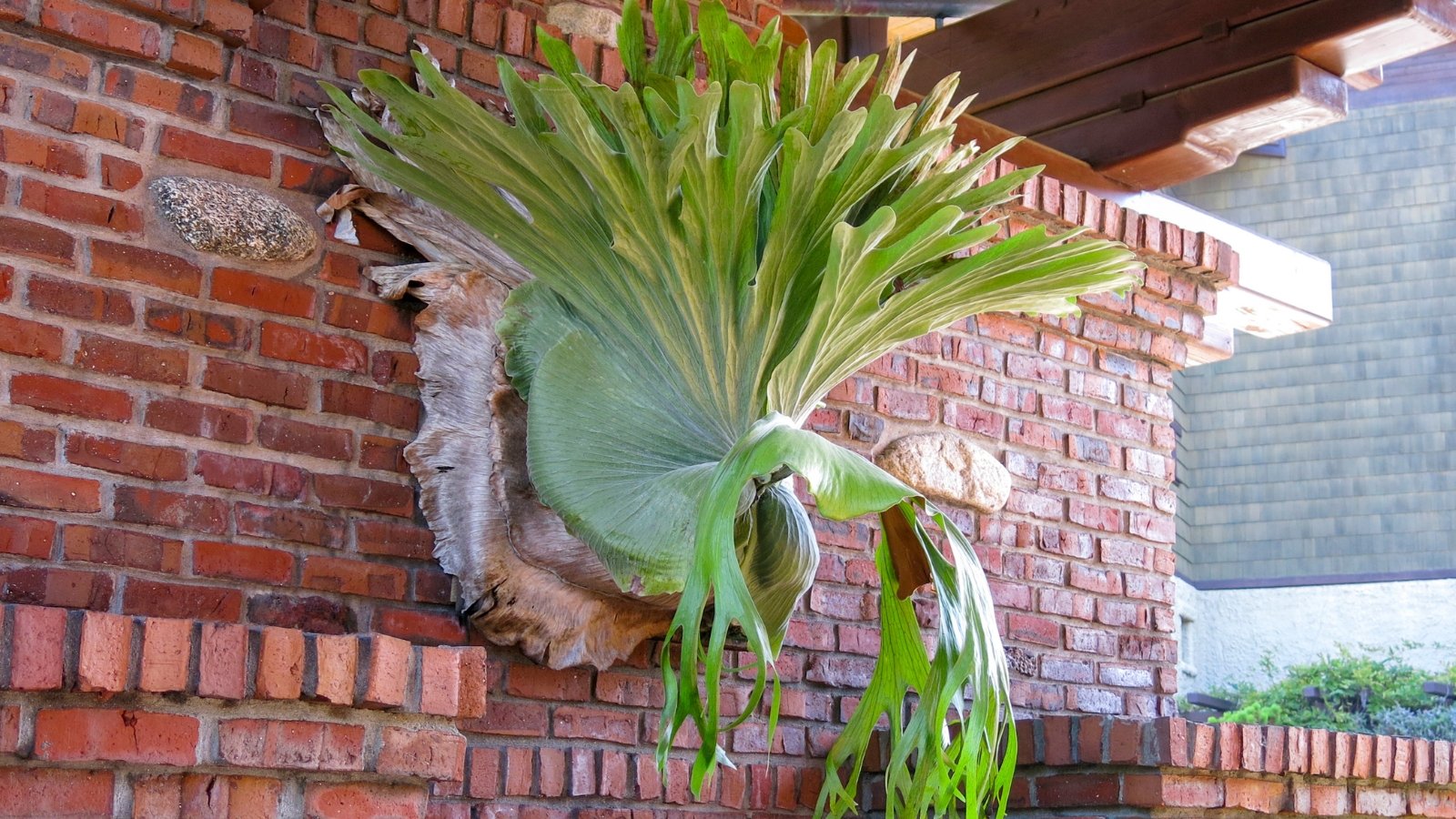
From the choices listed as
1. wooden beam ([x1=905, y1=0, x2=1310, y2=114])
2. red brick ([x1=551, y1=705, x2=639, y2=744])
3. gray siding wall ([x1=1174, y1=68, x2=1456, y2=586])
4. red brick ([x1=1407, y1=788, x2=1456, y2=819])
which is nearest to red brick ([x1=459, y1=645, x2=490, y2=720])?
red brick ([x1=551, y1=705, x2=639, y2=744])

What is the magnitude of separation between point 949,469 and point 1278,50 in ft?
4.56

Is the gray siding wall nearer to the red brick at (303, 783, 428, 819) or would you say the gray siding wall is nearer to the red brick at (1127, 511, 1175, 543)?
the red brick at (1127, 511, 1175, 543)

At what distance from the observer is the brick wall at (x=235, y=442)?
170 cm

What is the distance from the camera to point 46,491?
1.88 metres

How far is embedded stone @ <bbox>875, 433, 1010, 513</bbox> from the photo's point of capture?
110 inches

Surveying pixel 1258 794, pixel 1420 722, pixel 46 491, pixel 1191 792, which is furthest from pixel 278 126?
pixel 1420 722

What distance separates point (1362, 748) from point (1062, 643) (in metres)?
0.58

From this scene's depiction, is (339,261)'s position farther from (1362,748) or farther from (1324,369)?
(1324,369)

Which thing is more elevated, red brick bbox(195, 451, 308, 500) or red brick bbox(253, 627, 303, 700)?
red brick bbox(195, 451, 308, 500)

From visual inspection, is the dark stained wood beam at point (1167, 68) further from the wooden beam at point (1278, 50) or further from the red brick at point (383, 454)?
the red brick at point (383, 454)

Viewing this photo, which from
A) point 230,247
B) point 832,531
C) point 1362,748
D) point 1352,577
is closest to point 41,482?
point 230,247

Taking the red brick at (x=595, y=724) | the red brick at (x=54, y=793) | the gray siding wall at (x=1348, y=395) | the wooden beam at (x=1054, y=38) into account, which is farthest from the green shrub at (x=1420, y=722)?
the red brick at (x=54, y=793)

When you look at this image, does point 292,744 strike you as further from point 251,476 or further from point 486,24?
point 486,24

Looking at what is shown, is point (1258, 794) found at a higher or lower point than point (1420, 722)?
higher
